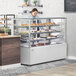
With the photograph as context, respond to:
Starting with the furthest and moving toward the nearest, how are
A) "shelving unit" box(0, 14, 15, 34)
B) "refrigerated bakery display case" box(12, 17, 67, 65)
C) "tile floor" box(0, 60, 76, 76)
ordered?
"shelving unit" box(0, 14, 15, 34)
"refrigerated bakery display case" box(12, 17, 67, 65)
"tile floor" box(0, 60, 76, 76)

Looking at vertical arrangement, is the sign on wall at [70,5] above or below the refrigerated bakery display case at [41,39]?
above

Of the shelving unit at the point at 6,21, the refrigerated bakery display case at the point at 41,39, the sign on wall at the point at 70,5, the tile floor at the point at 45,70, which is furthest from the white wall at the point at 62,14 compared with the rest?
the shelving unit at the point at 6,21

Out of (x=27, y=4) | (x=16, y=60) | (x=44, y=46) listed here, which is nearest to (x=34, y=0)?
(x=27, y=4)

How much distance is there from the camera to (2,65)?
26.0ft

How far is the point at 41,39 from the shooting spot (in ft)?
29.7

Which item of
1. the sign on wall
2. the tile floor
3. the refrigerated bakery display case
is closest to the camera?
the tile floor

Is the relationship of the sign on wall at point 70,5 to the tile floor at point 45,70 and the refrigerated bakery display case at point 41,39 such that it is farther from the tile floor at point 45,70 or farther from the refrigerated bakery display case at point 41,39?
the tile floor at point 45,70

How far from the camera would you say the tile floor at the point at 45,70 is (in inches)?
290

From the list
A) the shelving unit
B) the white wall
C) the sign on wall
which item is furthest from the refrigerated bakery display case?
the shelving unit

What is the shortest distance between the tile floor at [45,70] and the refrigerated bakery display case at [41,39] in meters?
0.32

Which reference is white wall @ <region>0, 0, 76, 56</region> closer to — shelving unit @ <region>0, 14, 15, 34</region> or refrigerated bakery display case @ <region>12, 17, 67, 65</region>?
refrigerated bakery display case @ <region>12, 17, 67, 65</region>

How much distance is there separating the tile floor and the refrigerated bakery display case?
32cm

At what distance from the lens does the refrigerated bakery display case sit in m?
8.59

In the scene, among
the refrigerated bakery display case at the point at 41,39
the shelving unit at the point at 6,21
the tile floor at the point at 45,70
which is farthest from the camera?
the shelving unit at the point at 6,21
